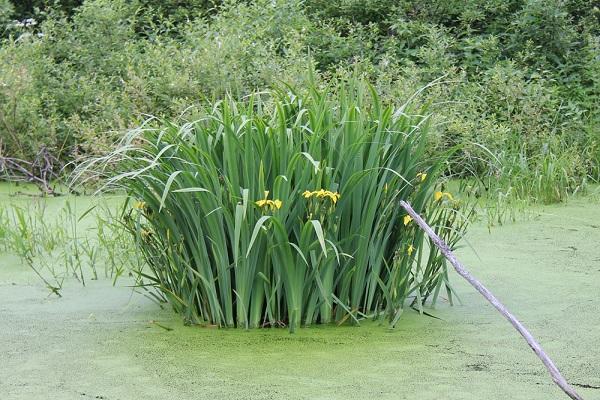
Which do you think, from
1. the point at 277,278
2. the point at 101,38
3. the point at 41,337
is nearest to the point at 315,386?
the point at 277,278

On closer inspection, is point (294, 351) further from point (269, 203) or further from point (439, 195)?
point (439, 195)

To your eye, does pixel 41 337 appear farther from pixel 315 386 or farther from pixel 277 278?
pixel 315 386

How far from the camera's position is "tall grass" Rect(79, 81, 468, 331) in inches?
136

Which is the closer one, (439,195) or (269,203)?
(269,203)

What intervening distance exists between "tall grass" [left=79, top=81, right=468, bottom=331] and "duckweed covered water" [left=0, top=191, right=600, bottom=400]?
12cm

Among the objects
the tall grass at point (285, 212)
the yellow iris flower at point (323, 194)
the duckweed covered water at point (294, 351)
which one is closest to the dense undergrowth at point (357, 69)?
the duckweed covered water at point (294, 351)

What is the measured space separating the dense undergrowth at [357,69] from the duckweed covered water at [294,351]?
209 cm

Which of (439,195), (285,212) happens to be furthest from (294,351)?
(439,195)

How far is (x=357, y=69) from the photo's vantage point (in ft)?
19.6

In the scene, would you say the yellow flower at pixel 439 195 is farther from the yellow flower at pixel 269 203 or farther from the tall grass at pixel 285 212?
the yellow flower at pixel 269 203

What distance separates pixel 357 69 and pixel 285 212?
2.66 m

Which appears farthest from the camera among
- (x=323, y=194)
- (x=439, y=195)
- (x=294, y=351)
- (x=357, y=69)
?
(x=357, y=69)

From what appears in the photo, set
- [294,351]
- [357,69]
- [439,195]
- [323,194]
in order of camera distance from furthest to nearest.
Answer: [357,69], [439,195], [323,194], [294,351]

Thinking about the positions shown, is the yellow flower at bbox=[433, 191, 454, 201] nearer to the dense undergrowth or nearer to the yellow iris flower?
the yellow iris flower
